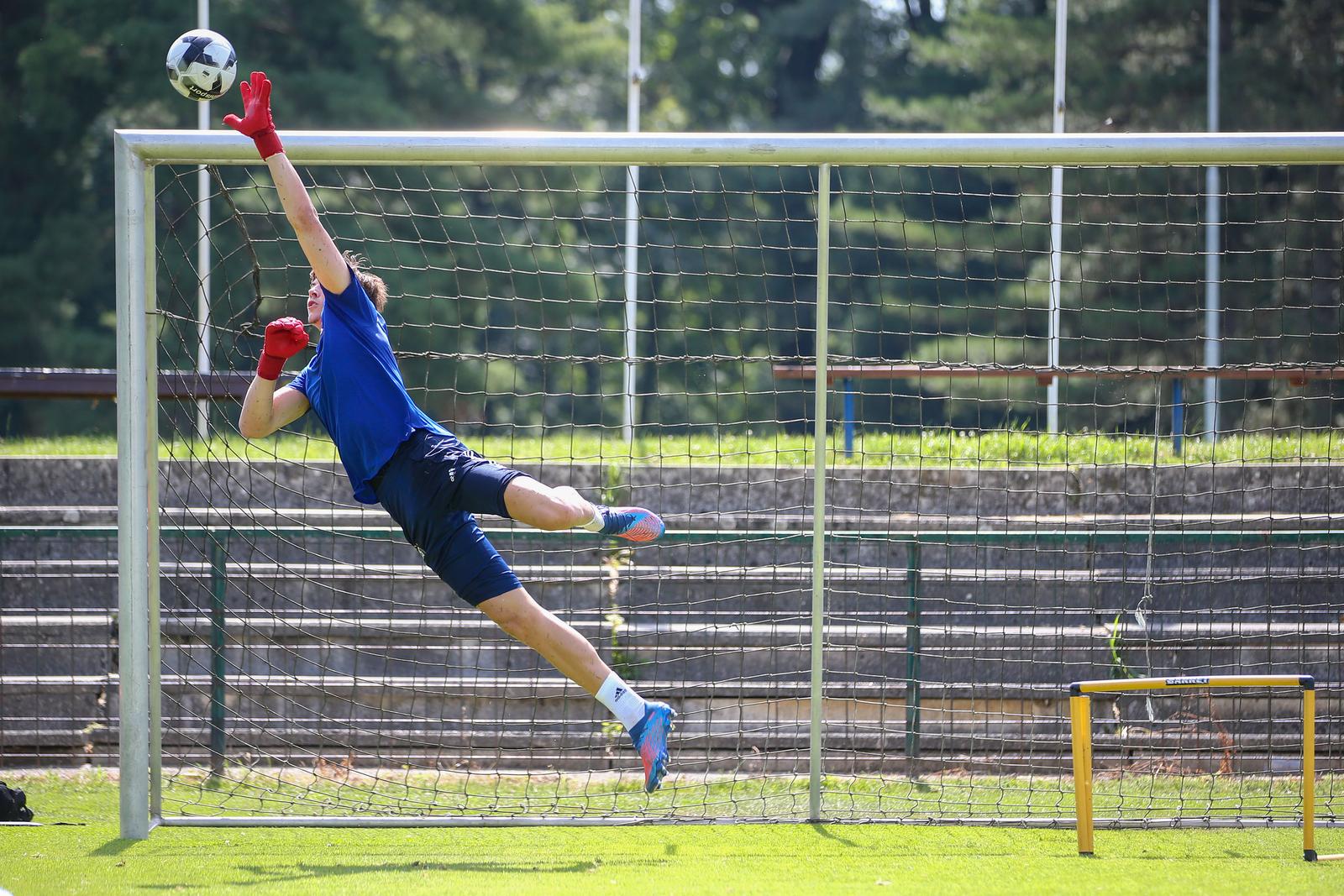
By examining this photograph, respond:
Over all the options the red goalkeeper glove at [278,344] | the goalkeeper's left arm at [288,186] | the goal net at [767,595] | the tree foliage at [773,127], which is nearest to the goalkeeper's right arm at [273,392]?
the red goalkeeper glove at [278,344]

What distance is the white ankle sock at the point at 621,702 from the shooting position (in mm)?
4656

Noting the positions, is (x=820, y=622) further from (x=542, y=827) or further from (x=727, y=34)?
(x=727, y=34)

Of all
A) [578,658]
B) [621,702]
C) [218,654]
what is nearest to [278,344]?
[578,658]

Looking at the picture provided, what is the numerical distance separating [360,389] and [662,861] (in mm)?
2135

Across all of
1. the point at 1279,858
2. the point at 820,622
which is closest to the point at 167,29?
the point at 820,622

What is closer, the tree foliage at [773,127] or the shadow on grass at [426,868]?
the shadow on grass at [426,868]

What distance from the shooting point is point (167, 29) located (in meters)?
20.4

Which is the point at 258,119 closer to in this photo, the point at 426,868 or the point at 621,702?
the point at 621,702

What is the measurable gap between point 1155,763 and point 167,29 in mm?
19909

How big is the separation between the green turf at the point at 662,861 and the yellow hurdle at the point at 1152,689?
93 mm

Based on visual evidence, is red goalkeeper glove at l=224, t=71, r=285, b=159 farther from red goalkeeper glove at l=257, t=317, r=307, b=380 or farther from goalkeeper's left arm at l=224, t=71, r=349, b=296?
red goalkeeper glove at l=257, t=317, r=307, b=380

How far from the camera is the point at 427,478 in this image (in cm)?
462

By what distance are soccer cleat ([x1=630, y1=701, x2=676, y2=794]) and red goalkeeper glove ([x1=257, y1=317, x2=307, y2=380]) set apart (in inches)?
77.0

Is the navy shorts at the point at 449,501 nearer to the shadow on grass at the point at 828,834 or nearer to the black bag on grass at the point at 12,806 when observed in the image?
the shadow on grass at the point at 828,834
